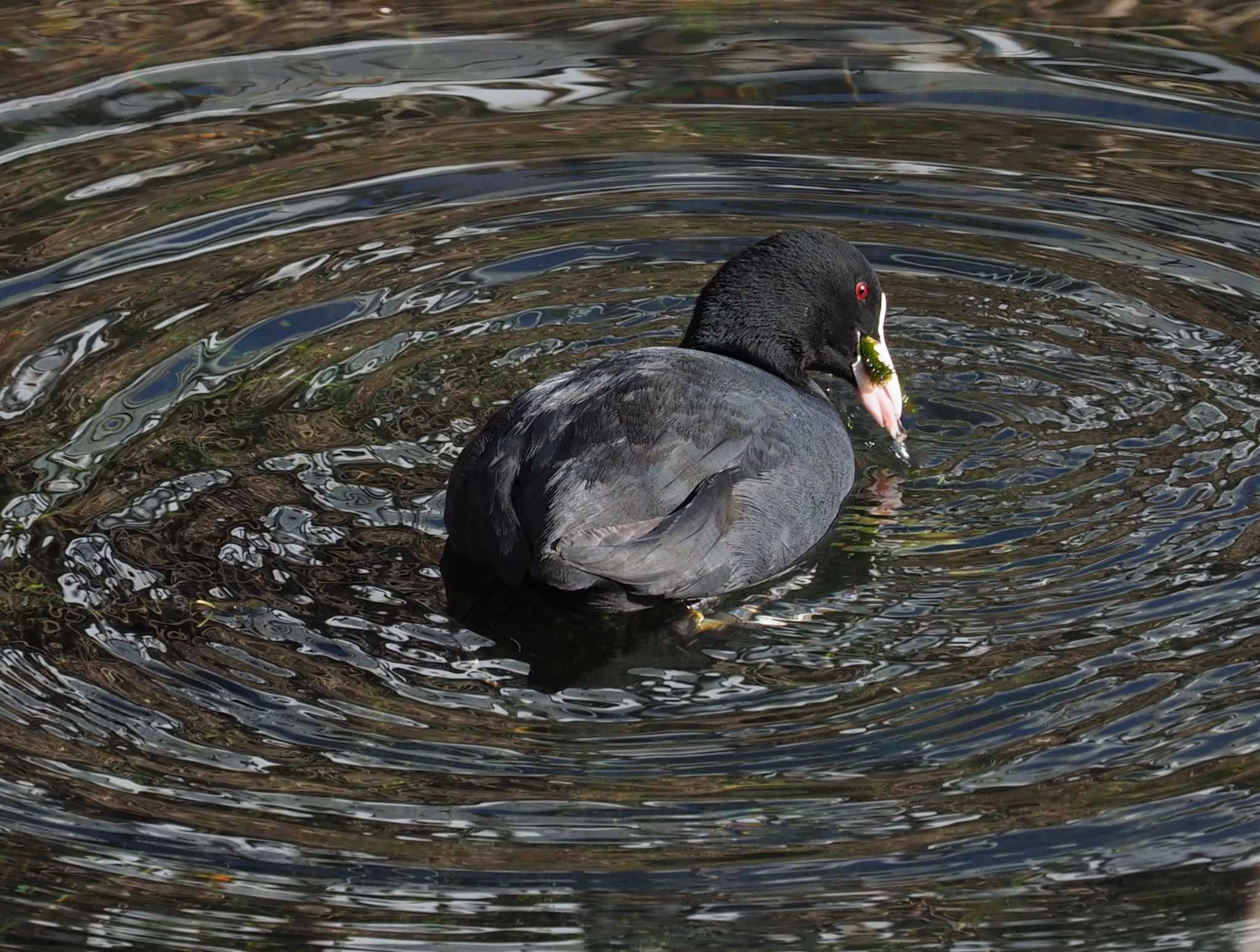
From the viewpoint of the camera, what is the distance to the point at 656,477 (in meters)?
4.33

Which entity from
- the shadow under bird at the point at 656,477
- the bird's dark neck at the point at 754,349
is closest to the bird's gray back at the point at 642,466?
the shadow under bird at the point at 656,477

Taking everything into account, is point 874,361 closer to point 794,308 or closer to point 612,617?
point 794,308

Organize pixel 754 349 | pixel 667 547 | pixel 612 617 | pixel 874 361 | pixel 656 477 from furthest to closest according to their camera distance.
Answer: pixel 874 361 → pixel 754 349 → pixel 612 617 → pixel 656 477 → pixel 667 547

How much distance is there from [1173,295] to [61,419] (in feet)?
11.9

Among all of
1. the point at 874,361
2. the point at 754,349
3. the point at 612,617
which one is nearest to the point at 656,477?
the point at 612,617

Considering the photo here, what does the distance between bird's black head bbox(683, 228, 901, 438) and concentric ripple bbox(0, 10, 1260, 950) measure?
1.08 ft

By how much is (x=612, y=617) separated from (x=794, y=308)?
131cm

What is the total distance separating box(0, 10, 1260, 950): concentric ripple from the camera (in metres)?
3.44

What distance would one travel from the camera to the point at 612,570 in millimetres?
4129

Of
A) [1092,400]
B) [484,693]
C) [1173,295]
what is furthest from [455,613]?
[1173,295]

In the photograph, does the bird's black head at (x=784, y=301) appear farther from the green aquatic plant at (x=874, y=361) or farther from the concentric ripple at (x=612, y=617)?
the concentric ripple at (x=612, y=617)

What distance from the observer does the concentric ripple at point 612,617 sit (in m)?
3.44

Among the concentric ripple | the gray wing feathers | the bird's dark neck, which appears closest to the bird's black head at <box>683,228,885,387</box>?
the bird's dark neck

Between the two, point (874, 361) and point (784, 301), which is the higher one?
point (784, 301)
